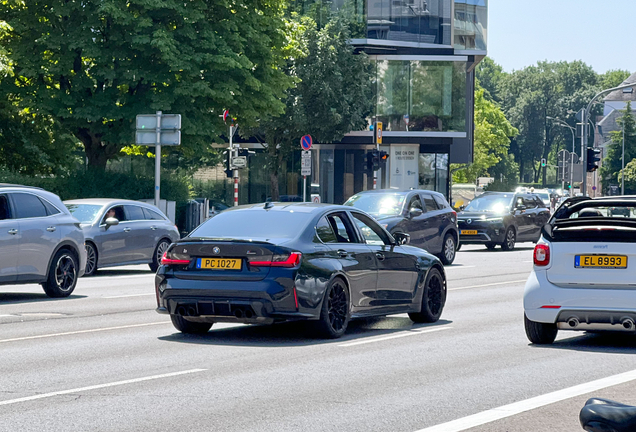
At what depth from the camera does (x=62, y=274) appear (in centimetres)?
1603

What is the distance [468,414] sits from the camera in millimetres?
6703

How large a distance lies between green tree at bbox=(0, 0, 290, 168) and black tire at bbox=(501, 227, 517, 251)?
8.98 m

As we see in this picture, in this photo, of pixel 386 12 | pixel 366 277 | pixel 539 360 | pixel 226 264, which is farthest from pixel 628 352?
pixel 386 12

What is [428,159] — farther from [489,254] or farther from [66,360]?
[66,360]

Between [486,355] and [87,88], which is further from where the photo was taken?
[87,88]

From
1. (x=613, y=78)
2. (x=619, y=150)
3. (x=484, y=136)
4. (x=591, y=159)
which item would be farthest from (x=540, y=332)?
(x=613, y=78)

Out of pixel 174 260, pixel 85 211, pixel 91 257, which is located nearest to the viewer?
pixel 174 260

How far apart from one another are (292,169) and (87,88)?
31.2 m

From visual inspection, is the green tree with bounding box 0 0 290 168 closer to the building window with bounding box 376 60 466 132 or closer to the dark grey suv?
the dark grey suv

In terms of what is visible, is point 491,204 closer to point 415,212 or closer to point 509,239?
point 509,239

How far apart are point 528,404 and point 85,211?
15383mm

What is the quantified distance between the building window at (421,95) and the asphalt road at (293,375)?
47426mm

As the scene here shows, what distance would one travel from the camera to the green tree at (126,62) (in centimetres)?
3198

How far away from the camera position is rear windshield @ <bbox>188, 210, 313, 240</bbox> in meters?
10.9
